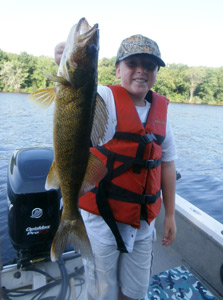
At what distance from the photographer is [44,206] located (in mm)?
2742

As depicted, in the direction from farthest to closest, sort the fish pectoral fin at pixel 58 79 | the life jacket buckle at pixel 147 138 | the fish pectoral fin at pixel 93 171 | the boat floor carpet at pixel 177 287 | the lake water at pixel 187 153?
the lake water at pixel 187 153 → the boat floor carpet at pixel 177 287 → the life jacket buckle at pixel 147 138 → the fish pectoral fin at pixel 93 171 → the fish pectoral fin at pixel 58 79

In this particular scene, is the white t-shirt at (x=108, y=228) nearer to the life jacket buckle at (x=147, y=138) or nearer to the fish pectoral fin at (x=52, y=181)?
the life jacket buckle at (x=147, y=138)

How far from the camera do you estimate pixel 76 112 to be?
151cm

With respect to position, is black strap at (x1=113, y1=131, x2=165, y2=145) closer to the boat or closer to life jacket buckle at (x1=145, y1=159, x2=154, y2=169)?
life jacket buckle at (x1=145, y1=159, x2=154, y2=169)

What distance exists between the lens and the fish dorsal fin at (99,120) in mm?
1578

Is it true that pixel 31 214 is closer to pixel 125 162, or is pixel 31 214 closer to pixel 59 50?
pixel 125 162

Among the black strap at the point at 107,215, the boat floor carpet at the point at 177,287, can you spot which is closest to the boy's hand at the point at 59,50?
the black strap at the point at 107,215

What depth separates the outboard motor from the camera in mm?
2660

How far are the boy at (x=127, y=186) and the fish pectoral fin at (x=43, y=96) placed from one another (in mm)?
645

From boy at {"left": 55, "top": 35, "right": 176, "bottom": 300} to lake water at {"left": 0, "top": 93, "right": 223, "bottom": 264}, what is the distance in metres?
2.41

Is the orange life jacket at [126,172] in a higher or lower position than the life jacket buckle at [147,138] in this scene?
lower

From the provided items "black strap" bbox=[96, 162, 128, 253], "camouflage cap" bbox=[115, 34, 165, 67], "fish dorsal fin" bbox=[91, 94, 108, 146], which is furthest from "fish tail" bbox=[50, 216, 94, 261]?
"camouflage cap" bbox=[115, 34, 165, 67]

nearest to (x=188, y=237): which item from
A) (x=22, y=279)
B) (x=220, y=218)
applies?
(x=22, y=279)

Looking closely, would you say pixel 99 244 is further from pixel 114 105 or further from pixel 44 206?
pixel 114 105
